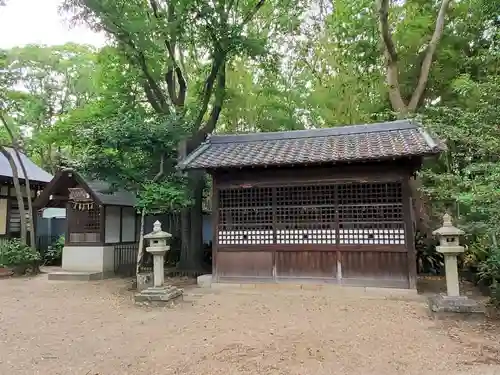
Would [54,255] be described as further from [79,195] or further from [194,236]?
[194,236]

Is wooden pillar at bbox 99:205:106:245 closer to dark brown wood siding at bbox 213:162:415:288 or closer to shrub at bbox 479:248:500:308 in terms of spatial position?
dark brown wood siding at bbox 213:162:415:288

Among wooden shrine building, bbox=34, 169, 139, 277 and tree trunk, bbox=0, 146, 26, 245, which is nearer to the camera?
wooden shrine building, bbox=34, 169, 139, 277

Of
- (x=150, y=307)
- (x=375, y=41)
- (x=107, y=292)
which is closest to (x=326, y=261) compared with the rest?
(x=150, y=307)

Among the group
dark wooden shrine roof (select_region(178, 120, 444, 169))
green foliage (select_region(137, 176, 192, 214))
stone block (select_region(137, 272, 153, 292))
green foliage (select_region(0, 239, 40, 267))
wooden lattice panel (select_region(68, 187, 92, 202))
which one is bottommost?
stone block (select_region(137, 272, 153, 292))

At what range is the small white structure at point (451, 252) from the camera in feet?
22.8

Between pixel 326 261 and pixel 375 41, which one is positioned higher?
pixel 375 41

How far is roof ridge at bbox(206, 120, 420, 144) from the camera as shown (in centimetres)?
1028

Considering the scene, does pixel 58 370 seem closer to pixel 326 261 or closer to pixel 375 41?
pixel 326 261

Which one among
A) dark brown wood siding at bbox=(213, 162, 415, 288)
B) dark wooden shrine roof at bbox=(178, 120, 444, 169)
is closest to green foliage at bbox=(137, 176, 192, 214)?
dark wooden shrine roof at bbox=(178, 120, 444, 169)

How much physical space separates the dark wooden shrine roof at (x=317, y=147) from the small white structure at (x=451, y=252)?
5.42 feet

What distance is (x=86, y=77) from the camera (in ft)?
66.7

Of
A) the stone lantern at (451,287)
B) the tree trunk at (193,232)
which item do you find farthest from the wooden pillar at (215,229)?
the stone lantern at (451,287)

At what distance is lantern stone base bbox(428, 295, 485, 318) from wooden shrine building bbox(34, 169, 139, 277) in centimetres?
970

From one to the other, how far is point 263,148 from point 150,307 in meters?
4.86
